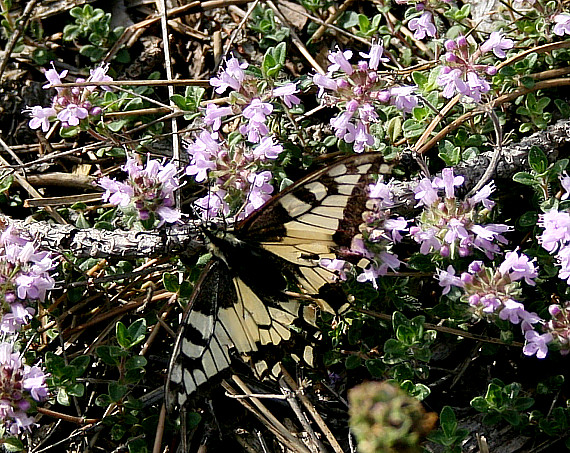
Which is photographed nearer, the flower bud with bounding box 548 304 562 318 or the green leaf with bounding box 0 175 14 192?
the flower bud with bounding box 548 304 562 318

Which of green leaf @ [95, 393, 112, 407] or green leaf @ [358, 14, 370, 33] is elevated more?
green leaf @ [358, 14, 370, 33]

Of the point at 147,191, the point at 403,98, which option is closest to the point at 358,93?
the point at 403,98

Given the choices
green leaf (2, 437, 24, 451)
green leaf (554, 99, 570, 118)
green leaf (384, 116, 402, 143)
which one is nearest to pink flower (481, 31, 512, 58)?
green leaf (554, 99, 570, 118)

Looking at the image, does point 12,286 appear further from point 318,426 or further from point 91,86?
point 318,426

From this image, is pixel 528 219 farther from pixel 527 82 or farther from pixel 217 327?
pixel 217 327

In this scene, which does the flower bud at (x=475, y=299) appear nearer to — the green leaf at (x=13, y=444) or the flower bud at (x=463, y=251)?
the flower bud at (x=463, y=251)

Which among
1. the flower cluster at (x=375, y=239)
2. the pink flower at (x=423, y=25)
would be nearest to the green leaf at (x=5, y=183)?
the flower cluster at (x=375, y=239)

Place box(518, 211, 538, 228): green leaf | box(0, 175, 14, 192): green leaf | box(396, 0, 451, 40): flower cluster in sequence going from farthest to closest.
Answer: box(0, 175, 14, 192): green leaf < box(396, 0, 451, 40): flower cluster < box(518, 211, 538, 228): green leaf

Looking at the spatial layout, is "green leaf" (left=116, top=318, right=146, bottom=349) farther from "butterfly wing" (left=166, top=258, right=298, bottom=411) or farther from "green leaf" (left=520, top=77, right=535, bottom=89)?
"green leaf" (left=520, top=77, right=535, bottom=89)
